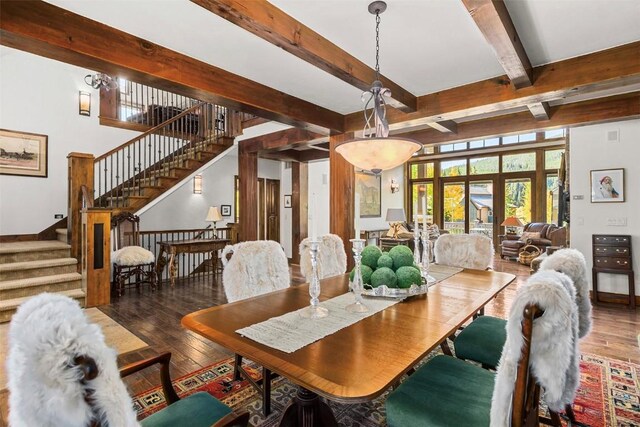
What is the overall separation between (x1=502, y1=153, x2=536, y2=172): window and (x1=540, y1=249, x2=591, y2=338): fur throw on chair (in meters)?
8.25

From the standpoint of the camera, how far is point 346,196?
4594 mm

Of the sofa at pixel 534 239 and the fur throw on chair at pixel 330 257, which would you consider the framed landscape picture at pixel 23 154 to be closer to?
the fur throw on chair at pixel 330 257

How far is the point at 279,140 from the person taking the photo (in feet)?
17.9

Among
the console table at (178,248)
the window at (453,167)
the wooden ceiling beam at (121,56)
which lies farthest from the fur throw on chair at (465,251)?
the window at (453,167)

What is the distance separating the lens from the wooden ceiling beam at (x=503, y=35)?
1916 millimetres

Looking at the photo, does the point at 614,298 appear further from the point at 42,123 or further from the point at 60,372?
the point at 42,123

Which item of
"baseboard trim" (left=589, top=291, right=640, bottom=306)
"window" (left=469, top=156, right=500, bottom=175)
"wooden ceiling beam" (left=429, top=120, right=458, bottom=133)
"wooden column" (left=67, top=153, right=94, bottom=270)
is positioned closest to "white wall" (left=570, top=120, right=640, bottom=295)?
"baseboard trim" (left=589, top=291, right=640, bottom=306)

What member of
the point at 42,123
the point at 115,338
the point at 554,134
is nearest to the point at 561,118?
the point at 554,134

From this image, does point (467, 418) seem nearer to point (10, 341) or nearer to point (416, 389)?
point (416, 389)

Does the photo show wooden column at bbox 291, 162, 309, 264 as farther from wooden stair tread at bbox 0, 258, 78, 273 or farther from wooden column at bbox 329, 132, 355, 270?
wooden stair tread at bbox 0, 258, 78, 273

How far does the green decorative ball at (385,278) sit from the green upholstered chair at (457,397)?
1.83 ft

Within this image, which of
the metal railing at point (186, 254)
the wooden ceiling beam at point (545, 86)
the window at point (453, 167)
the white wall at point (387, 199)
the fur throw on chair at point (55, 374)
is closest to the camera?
the fur throw on chair at point (55, 374)

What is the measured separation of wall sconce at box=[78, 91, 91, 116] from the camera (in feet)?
19.6

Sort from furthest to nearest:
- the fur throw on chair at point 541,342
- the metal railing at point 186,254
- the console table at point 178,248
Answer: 1. the metal railing at point 186,254
2. the console table at point 178,248
3. the fur throw on chair at point 541,342
